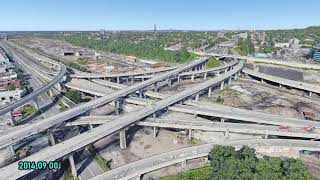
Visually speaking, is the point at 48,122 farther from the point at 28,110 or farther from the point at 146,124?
the point at 28,110

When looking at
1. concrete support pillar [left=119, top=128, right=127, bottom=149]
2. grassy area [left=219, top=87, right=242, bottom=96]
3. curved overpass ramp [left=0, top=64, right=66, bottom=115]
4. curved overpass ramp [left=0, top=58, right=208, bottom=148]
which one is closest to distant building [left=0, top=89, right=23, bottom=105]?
curved overpass ramp [left=0, top=64, right=66, bottom=115]

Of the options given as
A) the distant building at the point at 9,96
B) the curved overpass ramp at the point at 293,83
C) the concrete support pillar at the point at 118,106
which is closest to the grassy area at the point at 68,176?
the concrete support pillar at the point at 118,106

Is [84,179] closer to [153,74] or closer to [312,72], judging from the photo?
[153,74]

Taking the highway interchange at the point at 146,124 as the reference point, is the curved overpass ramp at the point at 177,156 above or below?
below

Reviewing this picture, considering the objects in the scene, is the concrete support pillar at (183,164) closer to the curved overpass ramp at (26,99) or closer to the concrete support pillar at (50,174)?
the concrete support pillar at (50,174)

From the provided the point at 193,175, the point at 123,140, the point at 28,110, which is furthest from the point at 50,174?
the point at 28,110

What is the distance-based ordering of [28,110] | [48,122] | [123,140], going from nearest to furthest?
[48,122], [123,140], [28,110]

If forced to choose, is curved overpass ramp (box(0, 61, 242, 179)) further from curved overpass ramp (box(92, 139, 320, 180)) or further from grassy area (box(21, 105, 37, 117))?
grassy area (box(21, 105, 37, 117))
